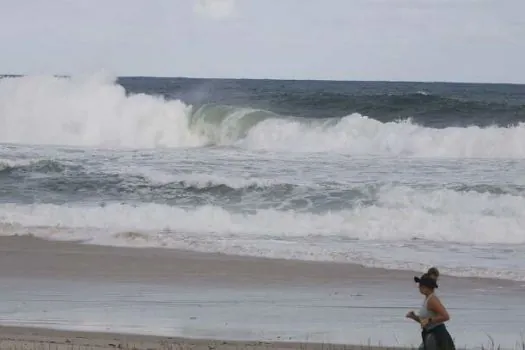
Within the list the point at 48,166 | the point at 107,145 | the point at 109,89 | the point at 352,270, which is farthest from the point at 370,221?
the point at 109,89

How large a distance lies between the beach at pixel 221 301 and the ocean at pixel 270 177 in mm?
933

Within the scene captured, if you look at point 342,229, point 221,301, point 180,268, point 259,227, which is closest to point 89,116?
point 259,227

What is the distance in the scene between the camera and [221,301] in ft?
31.7

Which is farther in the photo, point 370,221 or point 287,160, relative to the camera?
point 287,160

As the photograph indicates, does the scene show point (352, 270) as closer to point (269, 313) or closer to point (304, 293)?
point (304, 293)

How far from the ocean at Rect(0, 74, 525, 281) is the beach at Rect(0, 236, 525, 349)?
3.06 feet

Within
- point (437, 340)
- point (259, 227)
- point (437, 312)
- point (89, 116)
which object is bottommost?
point (259, 227)

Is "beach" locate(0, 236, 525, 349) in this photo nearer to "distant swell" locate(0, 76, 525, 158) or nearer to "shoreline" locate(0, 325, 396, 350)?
"shoreline" locate(0, 325, 396, 350)

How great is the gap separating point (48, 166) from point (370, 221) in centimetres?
978

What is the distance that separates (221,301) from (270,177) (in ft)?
33.0

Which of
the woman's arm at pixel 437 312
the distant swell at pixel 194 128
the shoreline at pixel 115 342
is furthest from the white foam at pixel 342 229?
the distant swell at pixel 194 128

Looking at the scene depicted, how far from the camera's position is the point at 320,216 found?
15492 millimetres

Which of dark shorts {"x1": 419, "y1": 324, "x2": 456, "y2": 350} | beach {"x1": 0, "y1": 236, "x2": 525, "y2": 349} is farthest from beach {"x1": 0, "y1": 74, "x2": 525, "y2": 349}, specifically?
dark shorts {"x1": 419, "y1": 324, "x2": 456, "y2": 350}

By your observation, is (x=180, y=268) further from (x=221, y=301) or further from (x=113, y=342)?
(x=113, y=342)
